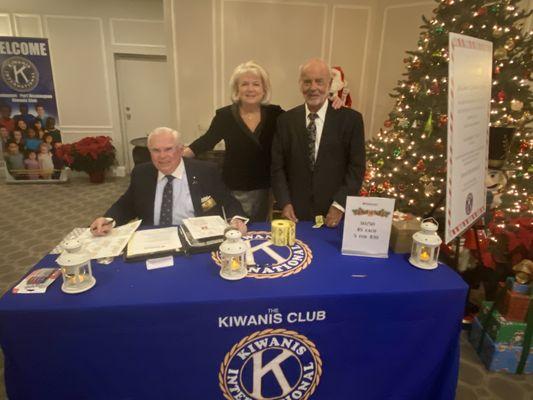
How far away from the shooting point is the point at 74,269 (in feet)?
3.82

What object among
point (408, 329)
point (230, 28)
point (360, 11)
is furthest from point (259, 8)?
point (408, 329)

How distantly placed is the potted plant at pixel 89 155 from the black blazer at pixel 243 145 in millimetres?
4053

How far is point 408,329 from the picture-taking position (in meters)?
1.32

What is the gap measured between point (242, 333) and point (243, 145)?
1.25 m

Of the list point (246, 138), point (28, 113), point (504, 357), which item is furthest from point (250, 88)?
point (28, 113)

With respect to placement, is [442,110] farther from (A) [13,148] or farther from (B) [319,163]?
(A) [13,148]

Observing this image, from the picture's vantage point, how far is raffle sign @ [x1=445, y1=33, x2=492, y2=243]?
1286 millimetres

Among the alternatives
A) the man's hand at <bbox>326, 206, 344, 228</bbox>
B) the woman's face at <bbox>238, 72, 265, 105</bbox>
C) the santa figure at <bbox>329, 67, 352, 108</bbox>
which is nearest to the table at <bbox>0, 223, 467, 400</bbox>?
the man's hand at <bbox>326, 206, 344, 228</bbox>

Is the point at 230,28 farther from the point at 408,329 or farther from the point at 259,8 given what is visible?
the point at 408,329

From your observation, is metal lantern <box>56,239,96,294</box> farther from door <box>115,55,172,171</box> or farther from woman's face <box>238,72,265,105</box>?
door <box>115,55,172,171</box>

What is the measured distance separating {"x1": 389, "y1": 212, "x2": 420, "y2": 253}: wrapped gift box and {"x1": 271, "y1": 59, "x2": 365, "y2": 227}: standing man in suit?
0.38 metres

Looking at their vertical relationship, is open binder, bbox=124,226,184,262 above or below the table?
above

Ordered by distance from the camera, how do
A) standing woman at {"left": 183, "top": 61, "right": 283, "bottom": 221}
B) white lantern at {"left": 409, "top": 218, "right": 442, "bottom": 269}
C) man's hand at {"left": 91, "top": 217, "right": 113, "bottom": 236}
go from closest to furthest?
white lantern at {"left": 409, "top": 218, "right": 442, "bottom": 269}, man's hand at {"left": 91, "top": 217, "right": 113, "bottom": 236}, standing woman at {"left": 183, "top": 61, "right": 283, "bottom": 221}

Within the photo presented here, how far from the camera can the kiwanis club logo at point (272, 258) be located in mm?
1333
